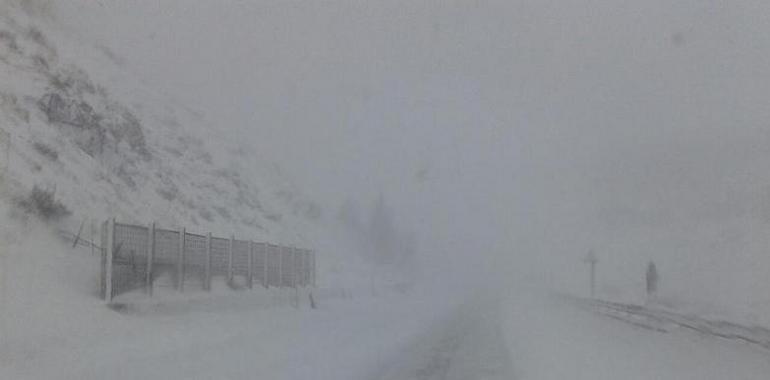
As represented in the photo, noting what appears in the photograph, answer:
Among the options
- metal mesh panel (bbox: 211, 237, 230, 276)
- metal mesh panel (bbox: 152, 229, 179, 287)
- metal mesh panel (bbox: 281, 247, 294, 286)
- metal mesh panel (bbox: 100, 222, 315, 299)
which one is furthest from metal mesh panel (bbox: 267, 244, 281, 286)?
metal mesh panel (bbox: 152, 229, 179, 287)

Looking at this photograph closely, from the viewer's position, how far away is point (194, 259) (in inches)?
853

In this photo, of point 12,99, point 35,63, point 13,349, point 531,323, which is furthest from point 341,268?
point 13,349

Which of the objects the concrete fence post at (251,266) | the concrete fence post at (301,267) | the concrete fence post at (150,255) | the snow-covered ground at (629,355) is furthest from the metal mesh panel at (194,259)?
the concrete fence post at (301,267)

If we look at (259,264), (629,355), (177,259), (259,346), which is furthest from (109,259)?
(259,264)

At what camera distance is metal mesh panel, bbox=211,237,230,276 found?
2336 centimetres

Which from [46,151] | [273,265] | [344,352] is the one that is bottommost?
[344,352]

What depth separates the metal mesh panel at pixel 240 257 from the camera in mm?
25305

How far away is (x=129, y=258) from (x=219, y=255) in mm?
6283

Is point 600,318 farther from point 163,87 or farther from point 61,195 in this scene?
point 163,87

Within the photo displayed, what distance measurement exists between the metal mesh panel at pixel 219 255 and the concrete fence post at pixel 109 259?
6422 millimetres

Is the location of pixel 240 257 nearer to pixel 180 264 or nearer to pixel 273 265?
pixel 273 265

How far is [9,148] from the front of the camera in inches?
738

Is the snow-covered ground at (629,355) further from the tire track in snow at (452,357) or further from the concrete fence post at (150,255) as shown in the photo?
the concrete fence post at (150,255)

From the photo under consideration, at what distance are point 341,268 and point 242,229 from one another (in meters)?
16.8
